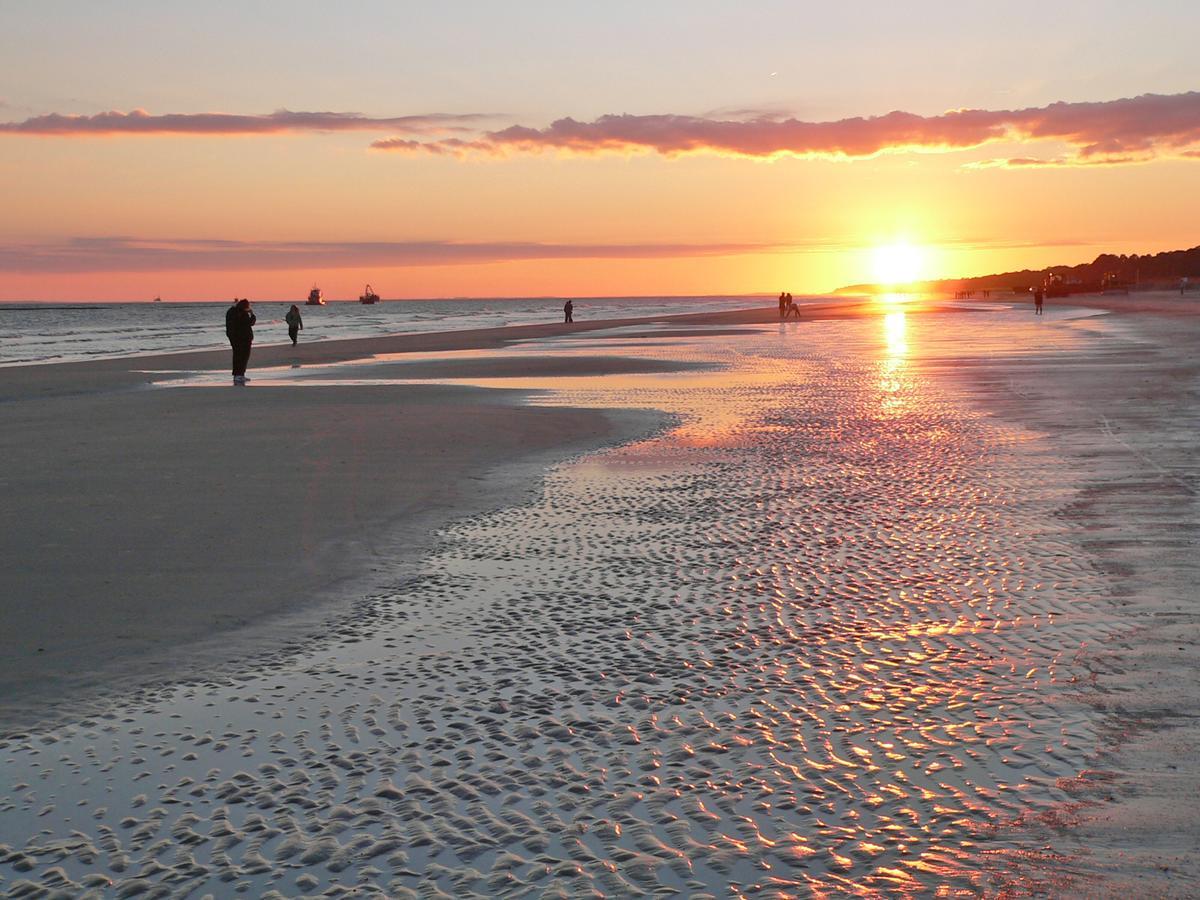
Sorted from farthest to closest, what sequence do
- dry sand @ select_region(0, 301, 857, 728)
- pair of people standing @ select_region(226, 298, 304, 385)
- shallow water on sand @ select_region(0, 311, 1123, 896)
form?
pair of people standing @ select_region(226, 298, 304, 385) → dry sand @ select_region(0, 301, 857, 728) → shallow water on sand @ select_region(0, 311, 1123, 896)

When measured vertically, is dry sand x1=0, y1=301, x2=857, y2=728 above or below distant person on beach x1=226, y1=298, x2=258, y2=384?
below

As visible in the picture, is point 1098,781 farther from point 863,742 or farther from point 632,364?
point 632,364

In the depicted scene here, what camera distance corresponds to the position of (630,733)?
6125mm

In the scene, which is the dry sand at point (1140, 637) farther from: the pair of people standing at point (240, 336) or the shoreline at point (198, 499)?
the pair of people standing at point (240, 336)

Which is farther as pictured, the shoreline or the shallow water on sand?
the shoreline

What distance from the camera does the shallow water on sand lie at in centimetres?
475

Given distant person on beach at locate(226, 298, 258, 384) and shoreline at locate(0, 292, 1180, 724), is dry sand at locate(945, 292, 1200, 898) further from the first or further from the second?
distant person on beach at locate(226, 298, 258, 384)

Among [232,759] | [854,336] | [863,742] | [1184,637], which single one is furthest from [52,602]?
[854,336]

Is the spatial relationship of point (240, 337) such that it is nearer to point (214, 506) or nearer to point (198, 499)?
point (198, 499)

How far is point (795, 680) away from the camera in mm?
6910

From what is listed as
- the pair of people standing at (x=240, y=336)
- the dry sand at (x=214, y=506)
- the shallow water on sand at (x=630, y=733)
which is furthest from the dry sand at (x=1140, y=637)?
the pair of people standing at (x=240, y=336)

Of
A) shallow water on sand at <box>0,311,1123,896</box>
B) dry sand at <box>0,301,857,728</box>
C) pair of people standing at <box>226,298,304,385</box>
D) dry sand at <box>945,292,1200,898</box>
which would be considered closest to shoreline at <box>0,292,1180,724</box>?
dry sand at <box>0,301,857,728</box>

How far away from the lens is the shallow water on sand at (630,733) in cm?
475

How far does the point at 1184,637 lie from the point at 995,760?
8.64 feet
